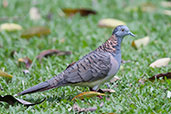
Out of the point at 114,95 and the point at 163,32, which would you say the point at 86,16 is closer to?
the point at 163,32

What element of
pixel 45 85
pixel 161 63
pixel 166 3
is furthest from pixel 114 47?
pixel 166 3

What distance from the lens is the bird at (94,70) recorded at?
14.8 feet

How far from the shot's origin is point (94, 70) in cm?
464

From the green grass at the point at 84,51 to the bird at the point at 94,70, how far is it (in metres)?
0.25

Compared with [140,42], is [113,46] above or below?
above

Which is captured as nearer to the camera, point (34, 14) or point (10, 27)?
point (10, 27)

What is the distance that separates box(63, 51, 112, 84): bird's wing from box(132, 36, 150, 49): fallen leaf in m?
2.13

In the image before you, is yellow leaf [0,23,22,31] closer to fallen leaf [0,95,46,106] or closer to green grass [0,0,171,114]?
green grass [0,0,171,114]

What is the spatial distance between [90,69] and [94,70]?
0.06 meters

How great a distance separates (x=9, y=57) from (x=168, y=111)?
3.62m

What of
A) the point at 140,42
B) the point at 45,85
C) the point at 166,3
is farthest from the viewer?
the point at 166,3

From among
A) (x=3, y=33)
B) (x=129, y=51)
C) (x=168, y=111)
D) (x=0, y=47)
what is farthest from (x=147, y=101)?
(x=3, y=33)

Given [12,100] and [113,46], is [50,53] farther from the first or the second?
[12,100]

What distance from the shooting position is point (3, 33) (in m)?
7.64
